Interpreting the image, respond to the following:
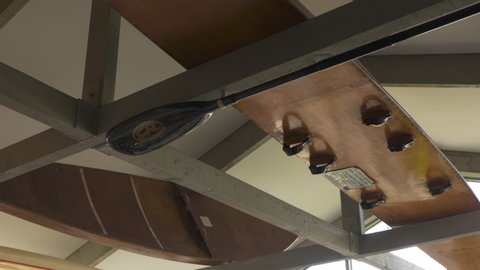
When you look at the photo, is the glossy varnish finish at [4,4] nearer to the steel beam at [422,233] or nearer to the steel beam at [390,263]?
the steel beam at [422,233]

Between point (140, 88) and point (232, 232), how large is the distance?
1.32 m

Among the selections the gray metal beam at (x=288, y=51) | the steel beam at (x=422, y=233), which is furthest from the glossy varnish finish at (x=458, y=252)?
the gray metal beam at (x=288, y=51)

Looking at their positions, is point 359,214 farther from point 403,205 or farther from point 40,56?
point 40,56

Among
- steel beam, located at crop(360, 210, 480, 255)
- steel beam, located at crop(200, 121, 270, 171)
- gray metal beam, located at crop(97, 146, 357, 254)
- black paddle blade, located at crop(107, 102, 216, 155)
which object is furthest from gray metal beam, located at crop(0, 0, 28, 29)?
steel beam, located at crop(200, 121, 270, 171)

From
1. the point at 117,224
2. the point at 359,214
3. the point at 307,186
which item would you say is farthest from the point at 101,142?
the point at 307,186

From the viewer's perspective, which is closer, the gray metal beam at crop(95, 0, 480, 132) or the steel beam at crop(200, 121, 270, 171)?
the gray metal beam at crop(95, 0, 480, 132)

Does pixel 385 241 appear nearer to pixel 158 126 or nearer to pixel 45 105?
pixel 158 126

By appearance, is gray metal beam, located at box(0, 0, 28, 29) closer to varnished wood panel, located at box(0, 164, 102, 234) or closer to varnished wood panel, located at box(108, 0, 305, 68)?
varnished wood panel, located at box(108, 0, 305, 68)

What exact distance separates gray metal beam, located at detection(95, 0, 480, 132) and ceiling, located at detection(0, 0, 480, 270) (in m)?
1.16

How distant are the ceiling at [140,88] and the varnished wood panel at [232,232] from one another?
0.48 meters

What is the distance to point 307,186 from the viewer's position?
6.04m

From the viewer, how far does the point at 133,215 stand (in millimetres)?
3951

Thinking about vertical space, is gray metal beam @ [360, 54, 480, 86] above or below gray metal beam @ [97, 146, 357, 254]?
above

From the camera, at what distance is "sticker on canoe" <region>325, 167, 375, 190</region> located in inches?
113
